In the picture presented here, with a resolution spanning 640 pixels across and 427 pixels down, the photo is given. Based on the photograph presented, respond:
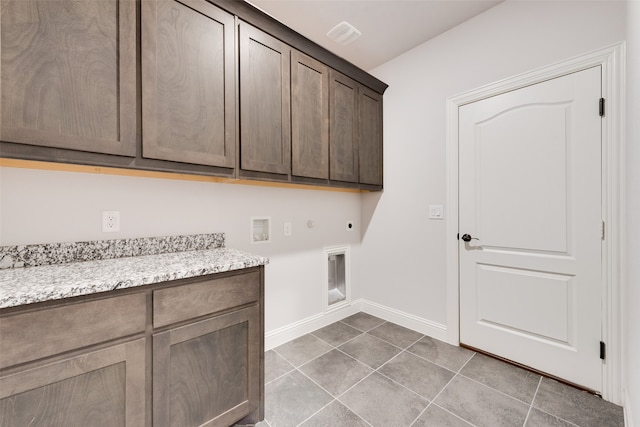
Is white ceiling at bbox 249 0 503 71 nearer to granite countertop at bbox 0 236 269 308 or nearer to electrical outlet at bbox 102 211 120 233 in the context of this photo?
electrical outlet at bbox 102 211 120 233

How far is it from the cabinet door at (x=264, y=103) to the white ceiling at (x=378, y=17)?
0.40 meters

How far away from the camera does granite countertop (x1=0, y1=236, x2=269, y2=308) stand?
2.90 ft

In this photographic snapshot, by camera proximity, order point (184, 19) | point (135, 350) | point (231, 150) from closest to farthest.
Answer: point (135, 350)
point (184, 19)
point (231, 150)

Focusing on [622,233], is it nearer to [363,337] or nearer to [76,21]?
[363,337]

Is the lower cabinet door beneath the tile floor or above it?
above

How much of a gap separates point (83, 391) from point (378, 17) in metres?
2.87

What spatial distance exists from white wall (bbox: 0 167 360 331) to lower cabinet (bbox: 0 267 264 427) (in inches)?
25.5

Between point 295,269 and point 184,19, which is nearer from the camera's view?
point 184,19

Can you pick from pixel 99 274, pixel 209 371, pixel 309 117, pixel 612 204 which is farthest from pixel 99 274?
pixel 612 204

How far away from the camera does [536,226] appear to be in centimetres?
184

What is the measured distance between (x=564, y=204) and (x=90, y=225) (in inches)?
115

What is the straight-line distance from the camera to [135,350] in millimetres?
1066

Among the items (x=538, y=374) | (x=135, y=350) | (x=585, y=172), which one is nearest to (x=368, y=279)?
(x=538, y=374)

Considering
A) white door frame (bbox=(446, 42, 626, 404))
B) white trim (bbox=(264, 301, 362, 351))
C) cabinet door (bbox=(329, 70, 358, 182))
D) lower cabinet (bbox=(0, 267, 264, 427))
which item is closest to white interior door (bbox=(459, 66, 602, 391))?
white door frame (bbox=(446, 42, 626, 404))
